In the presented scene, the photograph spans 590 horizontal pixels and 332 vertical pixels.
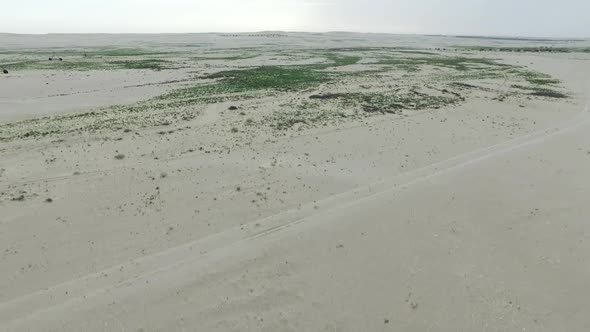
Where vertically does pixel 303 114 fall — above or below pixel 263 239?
above

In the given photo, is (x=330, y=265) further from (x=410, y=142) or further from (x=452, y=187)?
(x=410, y=142)

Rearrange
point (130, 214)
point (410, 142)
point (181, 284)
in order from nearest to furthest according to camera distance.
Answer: point (181, 284)
point (130, 214)
point (410, 142)

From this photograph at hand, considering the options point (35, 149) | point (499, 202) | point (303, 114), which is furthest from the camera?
point (303, 114)

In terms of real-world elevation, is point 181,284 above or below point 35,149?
below

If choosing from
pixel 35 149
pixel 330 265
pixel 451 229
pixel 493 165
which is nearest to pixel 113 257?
pixel 330 265

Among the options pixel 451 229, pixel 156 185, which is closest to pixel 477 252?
pixel 451 229

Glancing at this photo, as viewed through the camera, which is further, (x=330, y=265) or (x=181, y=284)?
(x=330, y=265)

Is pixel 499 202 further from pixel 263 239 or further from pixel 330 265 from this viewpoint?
pixel 263 239
